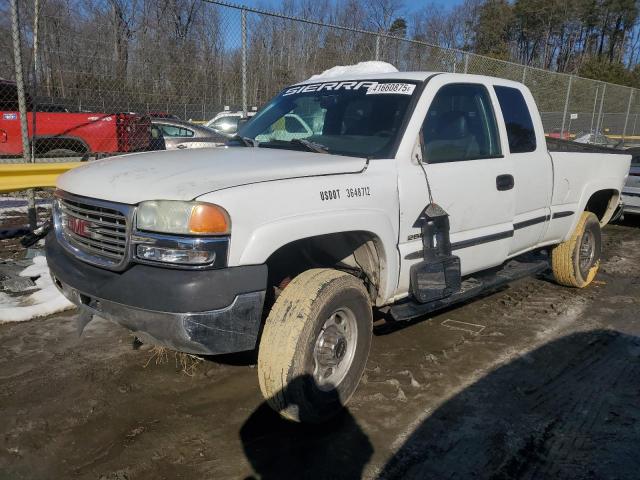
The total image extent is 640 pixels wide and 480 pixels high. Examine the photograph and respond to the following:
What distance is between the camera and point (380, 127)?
3623 millimetres

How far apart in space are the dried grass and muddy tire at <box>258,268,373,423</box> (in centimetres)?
102

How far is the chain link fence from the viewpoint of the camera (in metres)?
6.60

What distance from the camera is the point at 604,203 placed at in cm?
627

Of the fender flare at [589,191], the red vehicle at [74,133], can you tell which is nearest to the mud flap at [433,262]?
the fender flare at [589,191]

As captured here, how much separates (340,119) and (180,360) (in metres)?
2.11

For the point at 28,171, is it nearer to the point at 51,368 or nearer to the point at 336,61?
the point at 51,368

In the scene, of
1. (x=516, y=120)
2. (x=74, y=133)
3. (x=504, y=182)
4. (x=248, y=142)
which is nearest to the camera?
(x=248, y=142)

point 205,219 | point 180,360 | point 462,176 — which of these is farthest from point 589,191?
point 205,219

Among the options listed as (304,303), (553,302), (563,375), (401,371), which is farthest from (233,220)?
(553,302)

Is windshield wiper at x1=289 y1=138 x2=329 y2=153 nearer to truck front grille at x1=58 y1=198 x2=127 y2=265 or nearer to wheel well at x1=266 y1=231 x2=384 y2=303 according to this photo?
wheel well at x1=266 y1=231 x2=384 y2=303

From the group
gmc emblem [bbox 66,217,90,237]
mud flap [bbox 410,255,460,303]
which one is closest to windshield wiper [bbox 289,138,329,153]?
mud flap [bbox 410,255,460,303]

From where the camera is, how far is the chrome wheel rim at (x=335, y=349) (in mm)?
3070

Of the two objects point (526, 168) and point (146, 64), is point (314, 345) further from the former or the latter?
point (146, 64)

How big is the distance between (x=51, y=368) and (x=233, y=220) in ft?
6.83
